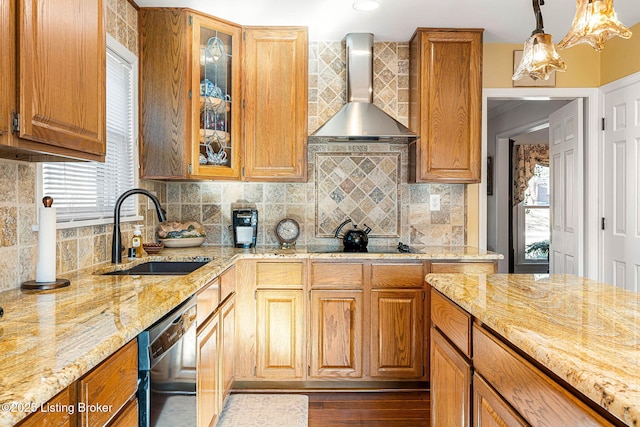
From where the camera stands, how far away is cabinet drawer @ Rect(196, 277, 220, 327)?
6.39ft

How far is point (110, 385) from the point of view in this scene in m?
1.08

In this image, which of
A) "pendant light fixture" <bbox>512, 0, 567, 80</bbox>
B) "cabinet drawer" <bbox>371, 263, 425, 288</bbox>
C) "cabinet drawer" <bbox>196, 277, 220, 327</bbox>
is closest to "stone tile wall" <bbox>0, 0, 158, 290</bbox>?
"cabinet drawer" <bbox>196, 277, 220, 327</bbox>

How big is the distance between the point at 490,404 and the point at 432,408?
68cm

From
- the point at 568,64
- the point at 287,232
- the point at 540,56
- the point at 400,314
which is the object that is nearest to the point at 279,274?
the point at 287,232

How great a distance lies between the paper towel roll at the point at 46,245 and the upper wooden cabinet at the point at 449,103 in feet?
7.67

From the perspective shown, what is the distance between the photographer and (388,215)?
3.50m

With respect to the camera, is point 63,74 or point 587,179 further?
point 587,179

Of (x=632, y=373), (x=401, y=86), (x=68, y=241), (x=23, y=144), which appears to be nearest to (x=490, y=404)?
(x=632, y=373)

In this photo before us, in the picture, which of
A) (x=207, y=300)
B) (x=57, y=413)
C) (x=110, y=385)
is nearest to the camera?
(x=57, y=413)

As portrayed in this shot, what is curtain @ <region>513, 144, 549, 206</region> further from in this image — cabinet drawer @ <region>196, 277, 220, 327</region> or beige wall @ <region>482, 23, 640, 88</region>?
cabinet drawer @ <region>196, 277, 220, 327</region>

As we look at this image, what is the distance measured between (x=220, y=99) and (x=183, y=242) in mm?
1031

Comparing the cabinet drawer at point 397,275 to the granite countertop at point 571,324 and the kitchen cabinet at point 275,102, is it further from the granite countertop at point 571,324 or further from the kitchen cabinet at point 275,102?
the granite countertop at point 571,324

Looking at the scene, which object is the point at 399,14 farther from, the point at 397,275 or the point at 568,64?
the point at 397,275

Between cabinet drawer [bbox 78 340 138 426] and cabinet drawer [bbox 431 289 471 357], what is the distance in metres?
1.06
